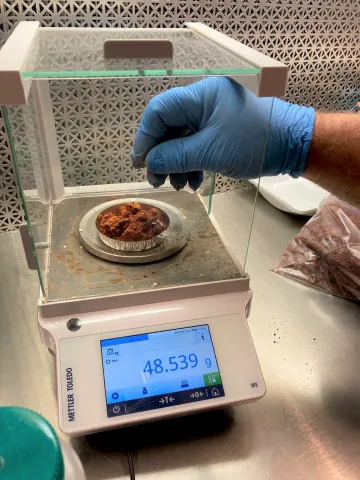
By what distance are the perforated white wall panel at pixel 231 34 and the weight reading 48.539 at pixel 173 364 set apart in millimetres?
365

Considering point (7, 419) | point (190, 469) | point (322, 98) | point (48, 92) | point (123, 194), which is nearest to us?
point (7, 419)

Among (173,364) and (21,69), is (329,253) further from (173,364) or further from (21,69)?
(21,69)

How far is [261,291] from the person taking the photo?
0.93 m

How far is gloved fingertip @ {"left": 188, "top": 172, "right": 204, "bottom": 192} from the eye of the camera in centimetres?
83

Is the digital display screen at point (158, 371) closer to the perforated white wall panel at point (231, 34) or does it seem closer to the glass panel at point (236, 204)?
the glass panel at point (236, 204)

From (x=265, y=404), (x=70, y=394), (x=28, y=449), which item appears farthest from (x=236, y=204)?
(x=28, y=449)

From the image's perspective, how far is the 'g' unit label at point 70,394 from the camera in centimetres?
55

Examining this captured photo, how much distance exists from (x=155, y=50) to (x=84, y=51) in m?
0.11

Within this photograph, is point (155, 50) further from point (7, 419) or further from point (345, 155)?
point (7, 419)

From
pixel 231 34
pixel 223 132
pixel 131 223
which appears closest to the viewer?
pixel 223 132

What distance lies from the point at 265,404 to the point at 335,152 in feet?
1.49

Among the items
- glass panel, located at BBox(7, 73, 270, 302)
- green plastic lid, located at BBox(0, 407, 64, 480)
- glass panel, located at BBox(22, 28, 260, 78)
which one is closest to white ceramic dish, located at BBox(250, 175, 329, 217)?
glass panel, located at BBox(7, 73, 270, 302)

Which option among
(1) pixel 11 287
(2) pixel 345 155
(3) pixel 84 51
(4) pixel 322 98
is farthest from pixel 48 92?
(4) pixel 322 98

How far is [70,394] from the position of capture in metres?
0.56
